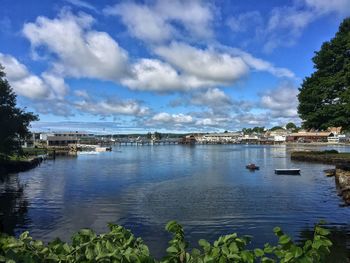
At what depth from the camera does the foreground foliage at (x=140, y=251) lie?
443cm

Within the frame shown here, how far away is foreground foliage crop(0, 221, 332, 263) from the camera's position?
4.43 meters

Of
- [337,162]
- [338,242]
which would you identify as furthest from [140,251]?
[337,162]

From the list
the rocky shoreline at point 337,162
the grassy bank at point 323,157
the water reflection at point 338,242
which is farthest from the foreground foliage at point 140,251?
the grassy bank at point 323,157

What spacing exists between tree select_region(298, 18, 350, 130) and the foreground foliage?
6875 cm

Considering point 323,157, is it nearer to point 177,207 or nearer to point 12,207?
point 177,207

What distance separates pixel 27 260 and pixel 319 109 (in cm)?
7862

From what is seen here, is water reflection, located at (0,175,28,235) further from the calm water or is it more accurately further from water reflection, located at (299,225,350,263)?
water reflection, located at (299,225,350,263)

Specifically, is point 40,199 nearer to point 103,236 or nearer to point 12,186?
point 12,186

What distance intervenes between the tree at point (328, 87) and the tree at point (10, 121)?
2038 inches

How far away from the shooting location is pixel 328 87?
74.5m

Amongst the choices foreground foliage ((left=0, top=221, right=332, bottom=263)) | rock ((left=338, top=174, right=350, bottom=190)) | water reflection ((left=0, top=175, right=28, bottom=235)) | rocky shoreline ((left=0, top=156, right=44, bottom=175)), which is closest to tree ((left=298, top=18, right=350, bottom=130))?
rock ((left=338, top=174, right=350, bottom=190))

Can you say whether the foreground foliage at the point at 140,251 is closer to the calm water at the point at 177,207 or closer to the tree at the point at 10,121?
the calm water at the point at 177,207

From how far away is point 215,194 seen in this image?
44812 millimetres

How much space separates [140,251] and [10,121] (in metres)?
56.1
